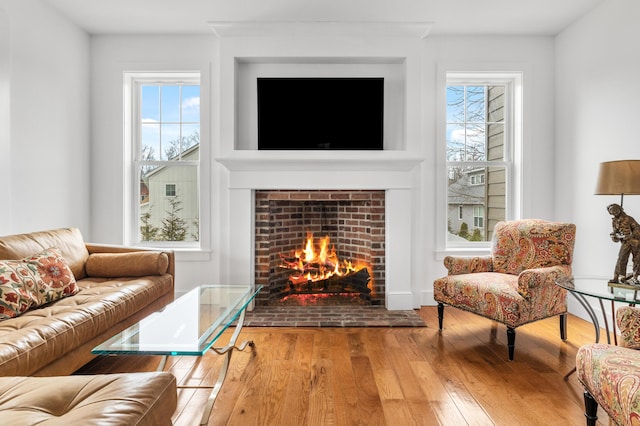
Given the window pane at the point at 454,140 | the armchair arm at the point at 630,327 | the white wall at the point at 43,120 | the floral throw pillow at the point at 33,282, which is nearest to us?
the armchair arm at the point at 630,327

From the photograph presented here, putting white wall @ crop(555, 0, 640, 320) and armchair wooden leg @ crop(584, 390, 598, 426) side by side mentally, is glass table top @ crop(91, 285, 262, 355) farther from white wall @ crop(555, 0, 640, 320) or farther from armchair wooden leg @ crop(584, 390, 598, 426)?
white wall @ crop(555, 0, 640, 320)

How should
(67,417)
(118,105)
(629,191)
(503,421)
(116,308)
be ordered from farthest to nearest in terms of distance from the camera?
(118,105) → (116,308) → (629,191) → (503,421) → (67,417)

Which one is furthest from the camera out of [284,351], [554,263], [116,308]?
[554,263]

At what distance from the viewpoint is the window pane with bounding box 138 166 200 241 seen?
13.9ft

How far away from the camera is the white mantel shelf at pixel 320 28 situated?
3.76 m

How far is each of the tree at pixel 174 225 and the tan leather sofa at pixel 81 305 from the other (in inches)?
37.8

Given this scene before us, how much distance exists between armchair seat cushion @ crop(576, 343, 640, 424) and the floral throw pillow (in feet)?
8.99

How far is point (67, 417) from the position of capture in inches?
43.4

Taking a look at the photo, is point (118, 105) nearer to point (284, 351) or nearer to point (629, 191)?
point (284, 351)

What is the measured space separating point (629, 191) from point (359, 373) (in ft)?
6.17

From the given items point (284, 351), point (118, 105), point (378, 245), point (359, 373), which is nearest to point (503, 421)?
point (359, 373)

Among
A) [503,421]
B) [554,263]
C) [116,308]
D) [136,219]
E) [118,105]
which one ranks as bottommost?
[503,421]

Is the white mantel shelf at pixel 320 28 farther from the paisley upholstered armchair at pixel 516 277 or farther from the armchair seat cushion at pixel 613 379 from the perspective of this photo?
the armchair seat cushion at pixel 613 379

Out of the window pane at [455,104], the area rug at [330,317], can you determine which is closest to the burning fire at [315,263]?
the area rug at [330,317]
